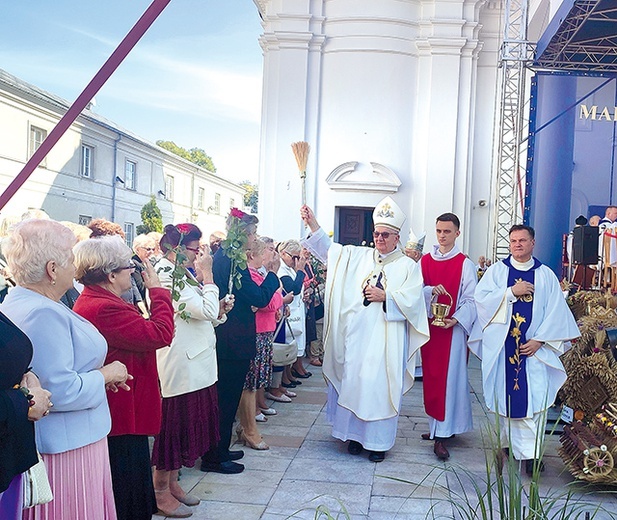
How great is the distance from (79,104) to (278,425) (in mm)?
4446

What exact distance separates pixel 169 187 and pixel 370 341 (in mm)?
30618

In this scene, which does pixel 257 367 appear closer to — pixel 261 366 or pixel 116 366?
pixel 261 366

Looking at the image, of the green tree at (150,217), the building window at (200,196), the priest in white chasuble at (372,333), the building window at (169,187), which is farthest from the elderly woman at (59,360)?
the building window at (200,196)

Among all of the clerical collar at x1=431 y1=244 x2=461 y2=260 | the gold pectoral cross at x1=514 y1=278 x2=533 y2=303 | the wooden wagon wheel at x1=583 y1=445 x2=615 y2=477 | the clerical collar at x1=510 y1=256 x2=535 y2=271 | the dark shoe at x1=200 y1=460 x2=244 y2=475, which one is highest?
the clerical collar at x1=431 y1=244 x2=461 y2=260

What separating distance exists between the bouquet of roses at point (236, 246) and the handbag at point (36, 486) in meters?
2.19

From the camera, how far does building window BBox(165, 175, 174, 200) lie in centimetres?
3409

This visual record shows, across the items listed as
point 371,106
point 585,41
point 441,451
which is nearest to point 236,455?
point 441,451

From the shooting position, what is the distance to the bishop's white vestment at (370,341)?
5074 mm

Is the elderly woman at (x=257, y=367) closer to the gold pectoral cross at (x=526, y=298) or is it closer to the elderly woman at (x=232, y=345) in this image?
the elderly woman at (x=232, y=345)

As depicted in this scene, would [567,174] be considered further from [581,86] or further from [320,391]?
[320,391]

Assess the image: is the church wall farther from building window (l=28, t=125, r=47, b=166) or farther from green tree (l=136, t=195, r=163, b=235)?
green tree (l=136, t=195, r=163, b=235)

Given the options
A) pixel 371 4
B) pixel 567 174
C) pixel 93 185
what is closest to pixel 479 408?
pixel 567 174

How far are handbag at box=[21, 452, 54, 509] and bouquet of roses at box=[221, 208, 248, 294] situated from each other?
2195mm

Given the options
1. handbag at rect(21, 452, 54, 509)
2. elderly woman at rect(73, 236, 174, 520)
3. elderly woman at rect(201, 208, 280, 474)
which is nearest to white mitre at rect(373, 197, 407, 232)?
elderly woman at rect(201, 208, 280, 474)
